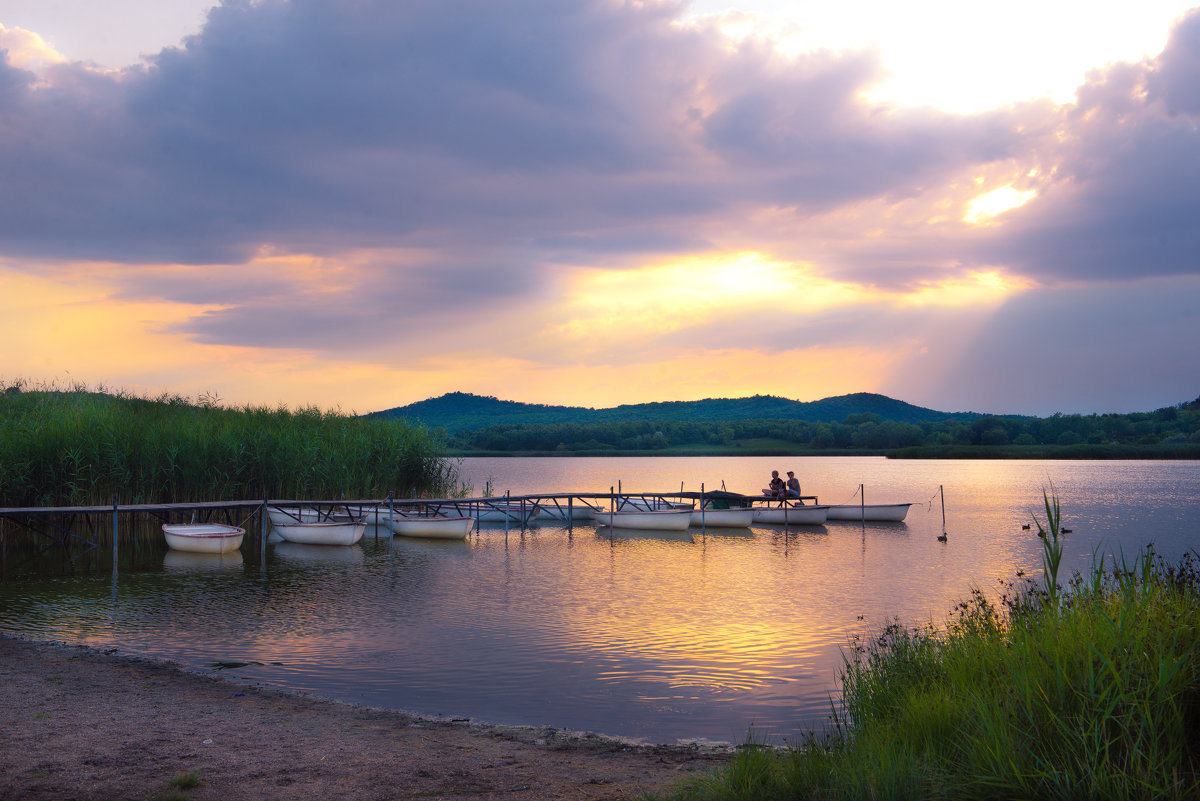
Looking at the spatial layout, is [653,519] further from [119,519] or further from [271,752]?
[271,752]

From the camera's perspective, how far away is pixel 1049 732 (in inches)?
235

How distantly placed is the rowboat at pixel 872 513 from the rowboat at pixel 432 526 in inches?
734

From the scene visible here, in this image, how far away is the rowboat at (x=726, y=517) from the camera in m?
37.5

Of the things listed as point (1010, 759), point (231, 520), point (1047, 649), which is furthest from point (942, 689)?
point (231, 520)

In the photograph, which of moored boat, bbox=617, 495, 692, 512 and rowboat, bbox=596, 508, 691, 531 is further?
moored boat, bbox=617, 495, 692, 512

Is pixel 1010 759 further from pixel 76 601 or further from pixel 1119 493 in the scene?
pixel 1119 493

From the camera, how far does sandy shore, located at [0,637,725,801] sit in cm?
700

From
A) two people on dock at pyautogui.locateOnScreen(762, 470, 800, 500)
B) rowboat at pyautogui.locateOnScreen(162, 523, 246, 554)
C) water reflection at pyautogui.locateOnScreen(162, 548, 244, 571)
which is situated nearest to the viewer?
water reflection at pyautogui.locateOnScreen(162, 548, 244, 571)

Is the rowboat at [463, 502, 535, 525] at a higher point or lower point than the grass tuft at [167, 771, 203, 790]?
lower

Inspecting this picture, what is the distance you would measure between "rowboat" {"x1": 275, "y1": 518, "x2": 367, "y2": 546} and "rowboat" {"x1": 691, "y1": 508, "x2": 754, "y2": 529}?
15421mm

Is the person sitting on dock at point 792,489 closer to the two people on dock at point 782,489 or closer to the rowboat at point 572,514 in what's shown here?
the two people on dock at point 782,489

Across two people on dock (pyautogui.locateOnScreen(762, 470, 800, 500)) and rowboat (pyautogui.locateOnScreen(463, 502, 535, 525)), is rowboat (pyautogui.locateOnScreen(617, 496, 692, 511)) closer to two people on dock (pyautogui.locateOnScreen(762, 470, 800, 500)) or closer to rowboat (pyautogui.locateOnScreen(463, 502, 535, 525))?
two people on dock (pyautogui.locateOnScreen(762, 470, 800, 500))

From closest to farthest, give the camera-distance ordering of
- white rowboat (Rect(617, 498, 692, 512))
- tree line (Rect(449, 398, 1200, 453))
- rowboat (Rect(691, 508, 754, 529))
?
rowboat (Rect(691, 508, 754, 529)) → white rowboat (Rect(617, 498, 692, 512)) → tree line (Rect(449, 398, 1200, 453))

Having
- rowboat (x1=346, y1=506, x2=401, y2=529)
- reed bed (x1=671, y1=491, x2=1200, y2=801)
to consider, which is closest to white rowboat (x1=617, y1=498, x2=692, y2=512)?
rowboat (x1=346, y1=506, x2=401, y2=529)
